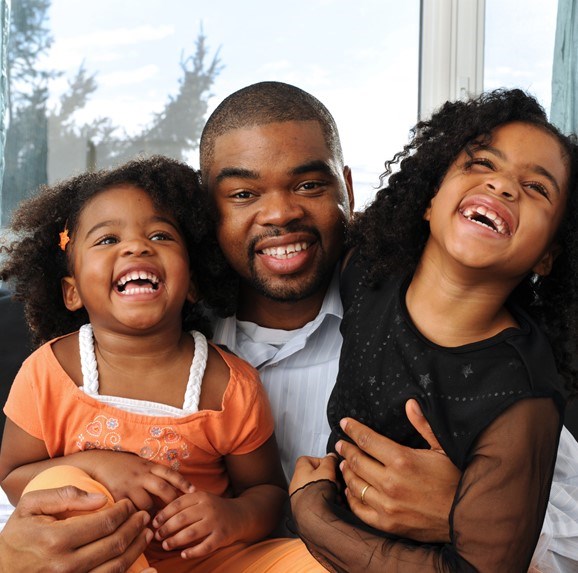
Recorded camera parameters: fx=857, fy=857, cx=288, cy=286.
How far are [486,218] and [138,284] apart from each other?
0.68 metres

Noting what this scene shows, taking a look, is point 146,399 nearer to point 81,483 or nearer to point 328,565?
point 81,483

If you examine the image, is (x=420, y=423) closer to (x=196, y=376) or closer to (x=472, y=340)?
(x=472, y=340)

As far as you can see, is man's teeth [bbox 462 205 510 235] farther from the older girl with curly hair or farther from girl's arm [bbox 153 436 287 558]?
girl's arm [bbox 153 436 287 558]

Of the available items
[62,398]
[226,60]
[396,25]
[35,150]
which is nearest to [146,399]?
[62,398]

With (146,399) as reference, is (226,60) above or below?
above

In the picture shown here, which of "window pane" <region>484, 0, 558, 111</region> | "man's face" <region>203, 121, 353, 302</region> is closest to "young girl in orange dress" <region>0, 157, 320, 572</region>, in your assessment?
"man's face" <region>203, 121, 353, 302</region>

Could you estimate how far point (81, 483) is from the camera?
4.87 feet

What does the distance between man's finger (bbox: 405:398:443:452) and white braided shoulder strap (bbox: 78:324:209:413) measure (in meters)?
0.43

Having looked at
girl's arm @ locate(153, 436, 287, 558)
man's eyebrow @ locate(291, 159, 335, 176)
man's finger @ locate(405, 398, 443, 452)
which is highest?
man's eyebrow @ locate(291, 159, 335, 176)

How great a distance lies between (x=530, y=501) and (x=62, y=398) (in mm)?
878

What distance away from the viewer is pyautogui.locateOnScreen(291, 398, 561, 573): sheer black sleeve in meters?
1.33

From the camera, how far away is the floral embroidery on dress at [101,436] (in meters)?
1.62

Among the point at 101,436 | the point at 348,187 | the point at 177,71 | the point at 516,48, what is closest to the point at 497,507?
the point at 101,436

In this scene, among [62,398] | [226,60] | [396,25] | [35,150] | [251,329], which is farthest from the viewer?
[396,25]
